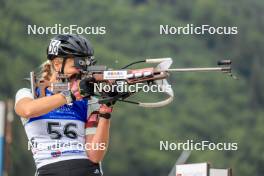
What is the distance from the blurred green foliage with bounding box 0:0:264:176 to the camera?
55031 mm

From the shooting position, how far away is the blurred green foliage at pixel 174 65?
181ft

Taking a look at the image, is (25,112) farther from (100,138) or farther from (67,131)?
(100,138)

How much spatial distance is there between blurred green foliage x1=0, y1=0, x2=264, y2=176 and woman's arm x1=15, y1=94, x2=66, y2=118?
118 feet

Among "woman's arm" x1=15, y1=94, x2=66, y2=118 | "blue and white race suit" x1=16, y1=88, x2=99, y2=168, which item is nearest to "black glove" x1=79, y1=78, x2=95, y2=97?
"woman's arm" x1=15, y1=94, x2=66, y2=118

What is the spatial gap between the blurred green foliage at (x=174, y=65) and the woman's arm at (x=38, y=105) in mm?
35863

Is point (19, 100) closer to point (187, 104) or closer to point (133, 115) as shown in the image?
point (133, 115)

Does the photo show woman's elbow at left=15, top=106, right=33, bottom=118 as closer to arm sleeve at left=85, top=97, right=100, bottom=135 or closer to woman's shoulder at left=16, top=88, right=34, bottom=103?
woman's shoulder at left=16, top=88, right=34, bottom=103

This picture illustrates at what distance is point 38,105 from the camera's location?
7008 millimetres

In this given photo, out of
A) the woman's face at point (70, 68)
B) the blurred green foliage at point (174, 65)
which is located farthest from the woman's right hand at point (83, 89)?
the blurred green foliage at point (174, 65)

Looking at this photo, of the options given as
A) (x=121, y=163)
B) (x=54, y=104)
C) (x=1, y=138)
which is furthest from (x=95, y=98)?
(x=121, y=163)

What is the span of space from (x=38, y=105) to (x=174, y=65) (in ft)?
168
